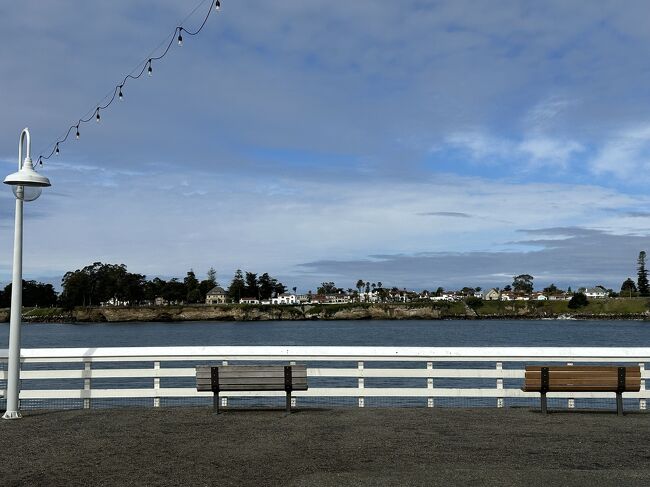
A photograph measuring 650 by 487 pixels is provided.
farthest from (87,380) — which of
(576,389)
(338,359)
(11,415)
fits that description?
(576,389)

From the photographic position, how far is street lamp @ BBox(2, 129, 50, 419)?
11141mm

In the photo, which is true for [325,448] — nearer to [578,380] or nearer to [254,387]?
[254,387]

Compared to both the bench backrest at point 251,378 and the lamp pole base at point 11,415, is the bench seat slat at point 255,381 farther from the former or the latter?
the lamp pole base at point 11,415

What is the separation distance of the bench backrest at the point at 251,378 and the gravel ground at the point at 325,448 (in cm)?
48

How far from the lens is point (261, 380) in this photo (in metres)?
11.3

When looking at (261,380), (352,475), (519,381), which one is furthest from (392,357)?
(519,381)

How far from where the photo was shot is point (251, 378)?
37.0 feet

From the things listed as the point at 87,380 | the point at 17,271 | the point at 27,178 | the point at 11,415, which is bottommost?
the point at 11,415

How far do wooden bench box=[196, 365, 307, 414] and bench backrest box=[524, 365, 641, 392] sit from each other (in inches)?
135

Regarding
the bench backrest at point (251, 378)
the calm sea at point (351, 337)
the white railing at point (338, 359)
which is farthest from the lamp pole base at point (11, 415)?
the calm sea at point (351, 337)

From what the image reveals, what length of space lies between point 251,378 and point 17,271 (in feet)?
12.9

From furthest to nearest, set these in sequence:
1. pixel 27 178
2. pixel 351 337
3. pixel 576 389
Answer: pixel 351 337 → pixel 27 178 → pixel 576 389

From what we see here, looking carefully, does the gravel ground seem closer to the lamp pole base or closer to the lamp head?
the lamp pole base

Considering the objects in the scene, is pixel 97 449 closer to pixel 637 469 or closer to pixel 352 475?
pixel 352 475
